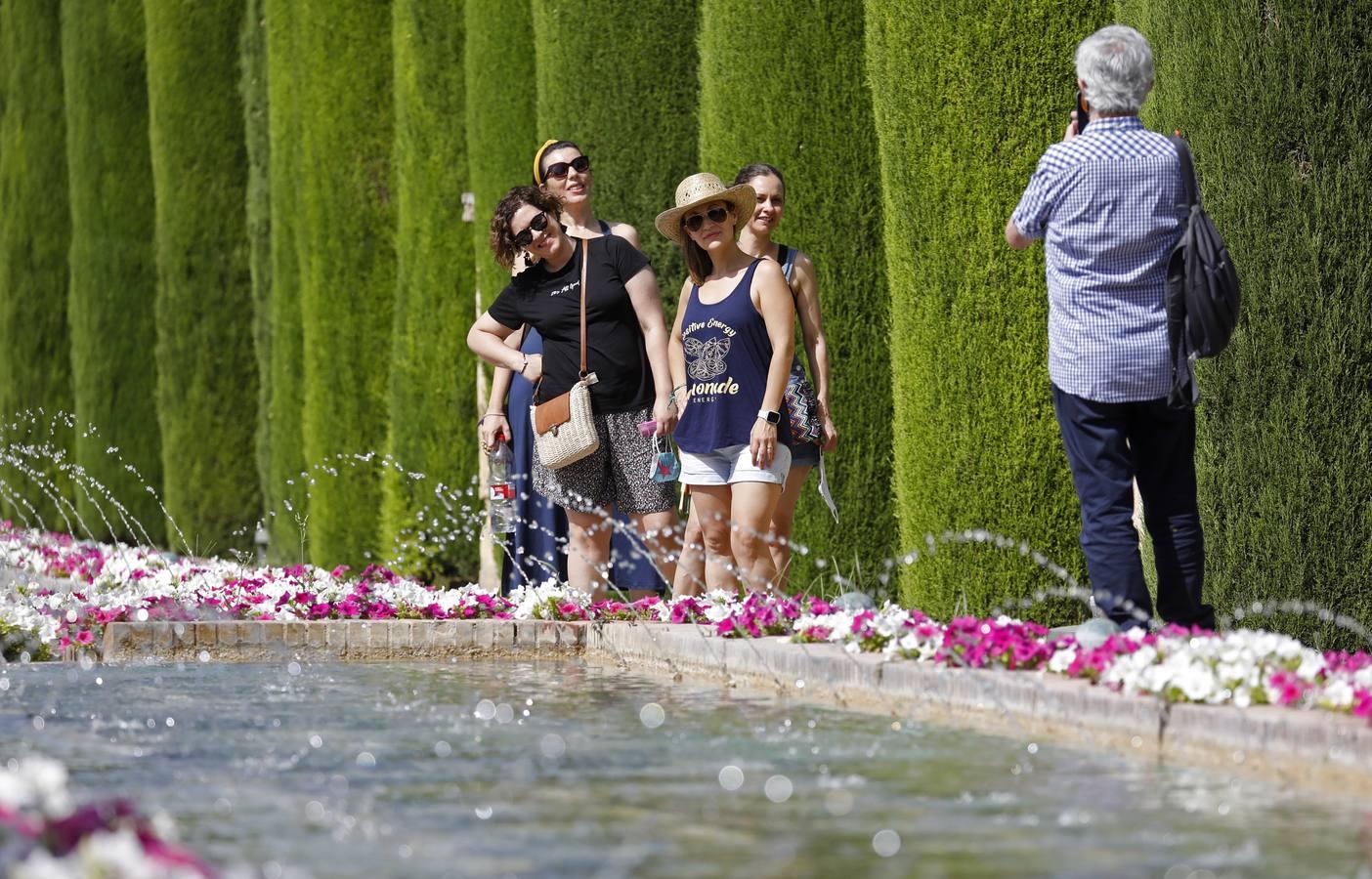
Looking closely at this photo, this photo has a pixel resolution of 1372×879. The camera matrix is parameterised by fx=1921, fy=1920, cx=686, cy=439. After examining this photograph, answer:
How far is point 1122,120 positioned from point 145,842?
3.59 meters

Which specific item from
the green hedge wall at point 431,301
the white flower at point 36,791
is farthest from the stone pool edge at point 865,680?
the green hedge wall at point 431,301

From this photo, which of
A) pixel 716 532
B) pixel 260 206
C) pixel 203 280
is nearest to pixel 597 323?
pixel 716 532

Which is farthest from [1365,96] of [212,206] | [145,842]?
[212,206]

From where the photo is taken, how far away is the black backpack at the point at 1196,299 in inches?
194

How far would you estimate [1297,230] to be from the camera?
6.18 m

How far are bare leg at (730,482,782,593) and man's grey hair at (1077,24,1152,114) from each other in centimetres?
178

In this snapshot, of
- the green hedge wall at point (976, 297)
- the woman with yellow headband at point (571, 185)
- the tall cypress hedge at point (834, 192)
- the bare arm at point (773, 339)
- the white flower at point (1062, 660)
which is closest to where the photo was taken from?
the white flower at point (1062, 660)

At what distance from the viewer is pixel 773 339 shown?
253 inches

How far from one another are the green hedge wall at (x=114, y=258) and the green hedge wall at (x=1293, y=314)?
13.6 meters

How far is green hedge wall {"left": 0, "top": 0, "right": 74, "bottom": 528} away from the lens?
67.4ft

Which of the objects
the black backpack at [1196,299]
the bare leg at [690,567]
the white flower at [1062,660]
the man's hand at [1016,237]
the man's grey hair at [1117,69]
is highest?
the man's grey hair at [1117,69]

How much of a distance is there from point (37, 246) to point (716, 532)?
52.3 ft

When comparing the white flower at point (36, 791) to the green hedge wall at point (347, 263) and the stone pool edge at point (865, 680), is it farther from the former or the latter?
the green hedge wall at point (347, 263)

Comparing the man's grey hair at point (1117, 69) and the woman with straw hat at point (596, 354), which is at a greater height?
the man's grey hair at point (1117, 69)
